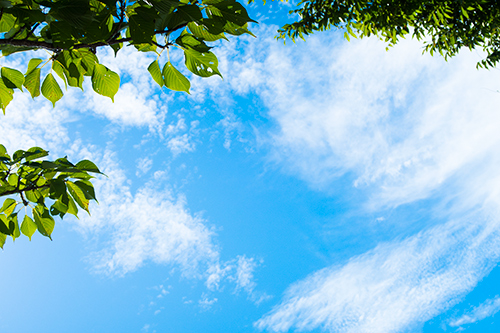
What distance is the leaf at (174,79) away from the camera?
1.24 meters

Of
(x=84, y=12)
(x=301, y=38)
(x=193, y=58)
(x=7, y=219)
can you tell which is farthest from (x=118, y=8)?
(x=301, y=38)

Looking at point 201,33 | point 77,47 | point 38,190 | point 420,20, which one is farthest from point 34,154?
point 420,20

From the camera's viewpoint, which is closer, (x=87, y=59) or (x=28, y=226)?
(x=87, y=59)

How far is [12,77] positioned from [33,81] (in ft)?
0.26

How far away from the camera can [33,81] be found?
138 centimetres

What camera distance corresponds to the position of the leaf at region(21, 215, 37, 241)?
1.52m

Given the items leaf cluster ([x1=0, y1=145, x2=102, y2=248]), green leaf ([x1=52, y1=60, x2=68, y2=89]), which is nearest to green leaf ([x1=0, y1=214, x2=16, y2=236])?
leaf cluster ([x1=0, y1=145, x2=102, y2=248])

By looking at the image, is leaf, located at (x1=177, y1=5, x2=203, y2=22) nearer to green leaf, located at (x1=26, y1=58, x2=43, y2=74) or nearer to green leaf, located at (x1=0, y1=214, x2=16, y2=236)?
green leaf, located at (x1=26, y1=58, x2=43, y2=74)

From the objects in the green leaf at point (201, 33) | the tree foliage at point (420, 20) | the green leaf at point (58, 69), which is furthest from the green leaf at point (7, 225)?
the tree foliage at point (420, 20)

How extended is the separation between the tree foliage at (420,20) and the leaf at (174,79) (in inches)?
163

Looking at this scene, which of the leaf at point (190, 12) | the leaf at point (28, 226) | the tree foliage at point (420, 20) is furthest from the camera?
the tree foliage at point (420, 20)

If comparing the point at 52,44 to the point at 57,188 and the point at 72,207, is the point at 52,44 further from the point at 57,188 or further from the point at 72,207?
the point at 72,207

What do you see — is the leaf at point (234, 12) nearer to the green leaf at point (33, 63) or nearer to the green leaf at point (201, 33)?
the green leaf at point (201, 33)

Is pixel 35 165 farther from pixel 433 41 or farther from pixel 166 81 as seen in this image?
pixel 433 41
